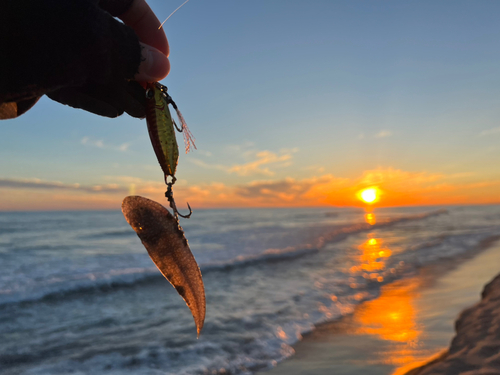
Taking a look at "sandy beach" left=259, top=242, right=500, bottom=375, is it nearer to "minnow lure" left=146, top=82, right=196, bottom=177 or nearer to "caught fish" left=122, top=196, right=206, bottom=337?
"caught fish" left=122, top=196, right=206, bottom=337

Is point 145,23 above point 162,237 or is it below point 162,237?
above

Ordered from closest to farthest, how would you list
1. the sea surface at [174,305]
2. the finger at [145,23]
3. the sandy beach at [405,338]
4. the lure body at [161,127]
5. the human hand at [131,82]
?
the human hand at [131,82]
the finger at [145,23]
the lure body at [161,127]
the sandy beach at [405,338]
the sea surface at [174,305]

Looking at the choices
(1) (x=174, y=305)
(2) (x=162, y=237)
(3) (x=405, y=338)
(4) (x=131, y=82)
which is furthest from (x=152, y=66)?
(1) (x=174, y=305)

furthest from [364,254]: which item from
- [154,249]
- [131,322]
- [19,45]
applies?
[19,45]

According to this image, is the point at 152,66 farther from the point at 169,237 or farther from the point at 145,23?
the point at 169,237

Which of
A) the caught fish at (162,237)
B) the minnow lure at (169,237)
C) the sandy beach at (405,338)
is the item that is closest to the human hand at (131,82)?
the minnow lure at (169,237)

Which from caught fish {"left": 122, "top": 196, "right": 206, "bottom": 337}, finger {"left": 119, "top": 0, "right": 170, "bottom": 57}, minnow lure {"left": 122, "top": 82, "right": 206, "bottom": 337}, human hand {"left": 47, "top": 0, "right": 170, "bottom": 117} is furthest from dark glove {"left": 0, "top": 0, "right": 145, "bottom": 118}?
caught fish {"left": 122, "top": 196, "right": 206, "bottom": 337}

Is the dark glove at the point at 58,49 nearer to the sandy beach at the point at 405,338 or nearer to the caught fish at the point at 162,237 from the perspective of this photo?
the caught fish at the point at 162,237
